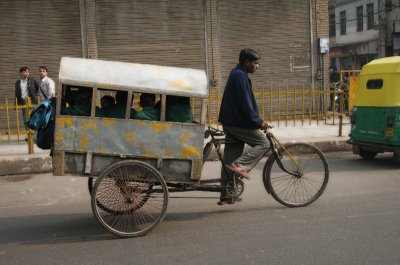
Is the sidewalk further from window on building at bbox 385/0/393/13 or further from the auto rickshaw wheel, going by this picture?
window on building at bbox 385/0/393/13

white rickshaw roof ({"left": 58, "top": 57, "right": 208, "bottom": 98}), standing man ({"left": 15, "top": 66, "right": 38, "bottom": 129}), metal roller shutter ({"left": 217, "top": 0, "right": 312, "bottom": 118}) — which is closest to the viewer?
white rickshaw roof ({"left": 58, "top": 57, "right": 208, "bottom": 98})

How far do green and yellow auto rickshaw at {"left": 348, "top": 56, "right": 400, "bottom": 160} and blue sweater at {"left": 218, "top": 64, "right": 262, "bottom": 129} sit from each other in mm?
3736

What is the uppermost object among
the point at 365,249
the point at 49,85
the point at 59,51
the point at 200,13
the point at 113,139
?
the point at 200,13

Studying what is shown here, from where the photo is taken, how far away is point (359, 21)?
125 ft

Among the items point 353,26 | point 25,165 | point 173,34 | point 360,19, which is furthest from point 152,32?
point 353,26

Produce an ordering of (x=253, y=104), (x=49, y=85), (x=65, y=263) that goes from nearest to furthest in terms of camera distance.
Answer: (x=65, y=263), (x=253, y=104), (x=49, y=85)

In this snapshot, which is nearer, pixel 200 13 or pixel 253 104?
pixel 253 104

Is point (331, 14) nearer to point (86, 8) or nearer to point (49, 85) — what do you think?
point (86, 8)

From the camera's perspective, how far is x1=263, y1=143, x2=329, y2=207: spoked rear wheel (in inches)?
237

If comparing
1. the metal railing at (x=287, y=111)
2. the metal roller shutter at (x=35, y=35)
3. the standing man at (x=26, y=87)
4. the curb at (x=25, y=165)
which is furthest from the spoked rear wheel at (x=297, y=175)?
the metal roller shutter at (x=35, y=35)

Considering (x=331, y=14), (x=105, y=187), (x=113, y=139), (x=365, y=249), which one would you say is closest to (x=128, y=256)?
(x=105, y=187)

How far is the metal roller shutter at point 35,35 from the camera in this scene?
14.1 meters

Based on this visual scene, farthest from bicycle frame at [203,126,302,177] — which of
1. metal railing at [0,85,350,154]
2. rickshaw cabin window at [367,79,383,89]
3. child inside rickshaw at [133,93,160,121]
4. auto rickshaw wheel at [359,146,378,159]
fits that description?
metal railing at [0,85,350,154]

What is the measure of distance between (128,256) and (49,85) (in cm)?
750
